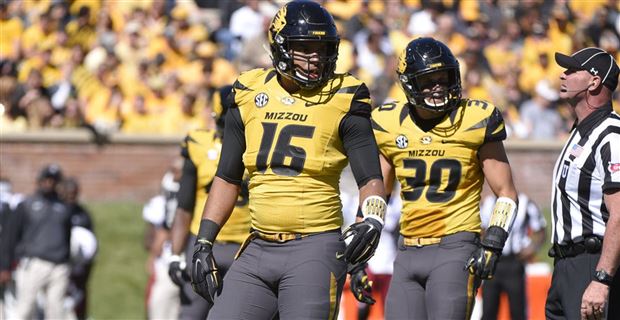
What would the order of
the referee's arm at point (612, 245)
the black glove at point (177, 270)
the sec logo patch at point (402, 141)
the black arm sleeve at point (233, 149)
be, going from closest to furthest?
the black arm sleeve at point (233, 149), the referee's arm at point (612, 245), the sec logo patch at point (402, 141), the black glove at point (177, 270)

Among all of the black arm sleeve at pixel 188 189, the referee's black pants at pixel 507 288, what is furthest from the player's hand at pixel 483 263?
the referee's black pants at pixel 507 288

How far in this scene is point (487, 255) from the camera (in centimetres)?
640

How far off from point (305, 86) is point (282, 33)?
0.90 ft

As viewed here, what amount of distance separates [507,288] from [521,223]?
0.59 meters

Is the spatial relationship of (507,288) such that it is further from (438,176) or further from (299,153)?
(299,153)

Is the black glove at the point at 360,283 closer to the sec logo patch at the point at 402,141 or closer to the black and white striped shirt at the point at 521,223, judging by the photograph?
the sec logo patch at the point at 402,141

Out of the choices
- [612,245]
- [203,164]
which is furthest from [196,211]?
[612,245]

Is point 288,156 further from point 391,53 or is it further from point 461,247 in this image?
point 391,53

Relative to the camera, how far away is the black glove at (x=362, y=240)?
5.40 metres

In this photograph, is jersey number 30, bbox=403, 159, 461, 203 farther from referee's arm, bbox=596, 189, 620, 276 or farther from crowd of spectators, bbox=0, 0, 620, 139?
crowd of spectators, bbox=0, 0, 620, 139

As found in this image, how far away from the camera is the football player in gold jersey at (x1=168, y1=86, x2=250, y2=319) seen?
7.52 m

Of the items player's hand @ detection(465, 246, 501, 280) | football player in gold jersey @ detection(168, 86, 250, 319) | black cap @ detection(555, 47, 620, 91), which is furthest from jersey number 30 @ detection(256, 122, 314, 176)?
football player in gold jersey @ detection(168, 86, 250, 319)

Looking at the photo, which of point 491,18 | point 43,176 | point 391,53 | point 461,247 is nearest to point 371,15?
point 391,53

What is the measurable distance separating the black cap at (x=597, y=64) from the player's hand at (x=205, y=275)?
2.21 meters
